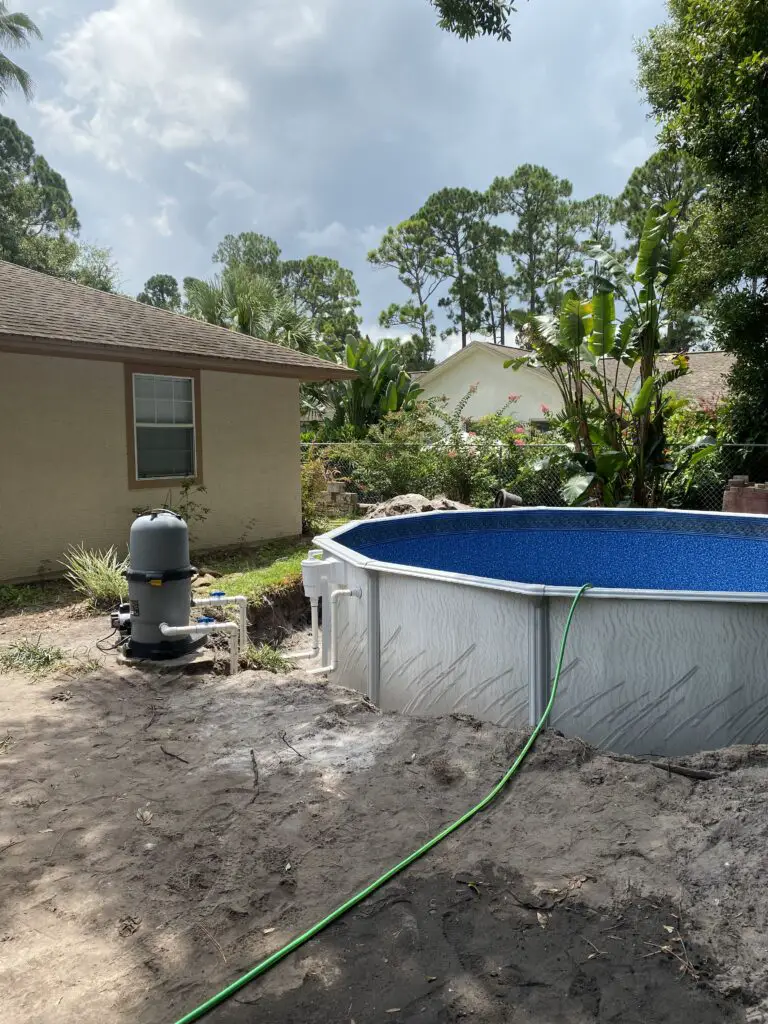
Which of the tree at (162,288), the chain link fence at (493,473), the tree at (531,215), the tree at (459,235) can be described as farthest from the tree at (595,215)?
the tree at (162,288)

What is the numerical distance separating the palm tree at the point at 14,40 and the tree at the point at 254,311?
18.4m

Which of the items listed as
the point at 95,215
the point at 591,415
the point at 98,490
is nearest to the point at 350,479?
the point at 591,415

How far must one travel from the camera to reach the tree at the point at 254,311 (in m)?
25.8

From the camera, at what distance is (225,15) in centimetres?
875

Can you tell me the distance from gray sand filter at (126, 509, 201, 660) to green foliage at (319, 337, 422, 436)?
616 inches

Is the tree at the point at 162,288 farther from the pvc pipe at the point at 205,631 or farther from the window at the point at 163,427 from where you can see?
the pvc pipe at the point at 205,631

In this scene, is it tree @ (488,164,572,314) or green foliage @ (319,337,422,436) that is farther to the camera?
tree @ (488,164,572,314)

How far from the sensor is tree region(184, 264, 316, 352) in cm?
2575

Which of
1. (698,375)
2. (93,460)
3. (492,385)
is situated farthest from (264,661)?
(698,375)

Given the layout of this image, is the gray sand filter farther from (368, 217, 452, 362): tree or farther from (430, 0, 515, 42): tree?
(368, 217, 452, 362): tree

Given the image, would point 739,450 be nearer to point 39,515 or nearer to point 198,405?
point 198,405

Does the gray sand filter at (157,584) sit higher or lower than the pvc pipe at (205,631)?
higher

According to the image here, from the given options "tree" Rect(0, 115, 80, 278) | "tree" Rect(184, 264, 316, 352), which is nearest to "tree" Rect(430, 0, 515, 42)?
"tree" Rect(184, 264, 316, 352)

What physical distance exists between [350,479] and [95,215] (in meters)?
50.6
